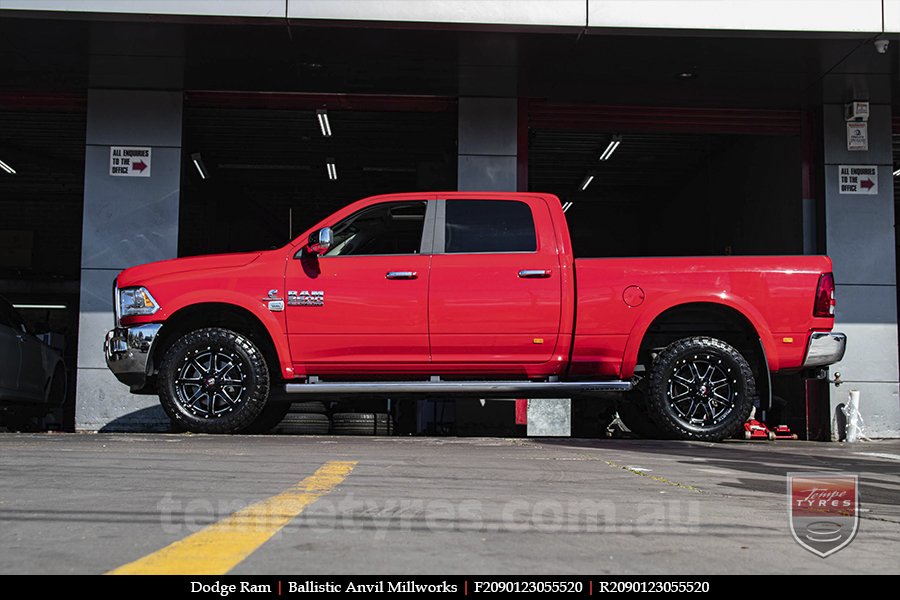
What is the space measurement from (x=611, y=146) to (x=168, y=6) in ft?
29.8

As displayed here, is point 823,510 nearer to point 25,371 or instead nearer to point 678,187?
point 25,371

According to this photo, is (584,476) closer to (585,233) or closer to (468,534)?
(468,534)

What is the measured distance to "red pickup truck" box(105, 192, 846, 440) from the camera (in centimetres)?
798

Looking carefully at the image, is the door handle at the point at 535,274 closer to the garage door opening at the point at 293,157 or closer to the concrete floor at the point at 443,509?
the concrete floor at the point at 443,509

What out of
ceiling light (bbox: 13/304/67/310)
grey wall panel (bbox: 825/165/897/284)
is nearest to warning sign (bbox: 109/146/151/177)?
grey wall panel (bbox: 825/165/897/284)

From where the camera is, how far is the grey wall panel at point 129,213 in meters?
11.8

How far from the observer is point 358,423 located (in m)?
11.2

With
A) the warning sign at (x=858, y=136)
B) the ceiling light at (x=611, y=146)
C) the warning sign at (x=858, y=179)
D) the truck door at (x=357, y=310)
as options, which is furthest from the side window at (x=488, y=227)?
the ceiling light at (x=611, y=146)

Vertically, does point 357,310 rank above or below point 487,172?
below

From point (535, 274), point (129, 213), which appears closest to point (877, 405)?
point (535, 274)

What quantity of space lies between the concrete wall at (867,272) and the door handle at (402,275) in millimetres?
6288

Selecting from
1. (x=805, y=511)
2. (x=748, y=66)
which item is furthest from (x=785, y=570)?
(x=748, y=66)

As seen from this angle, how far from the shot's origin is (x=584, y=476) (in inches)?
203
